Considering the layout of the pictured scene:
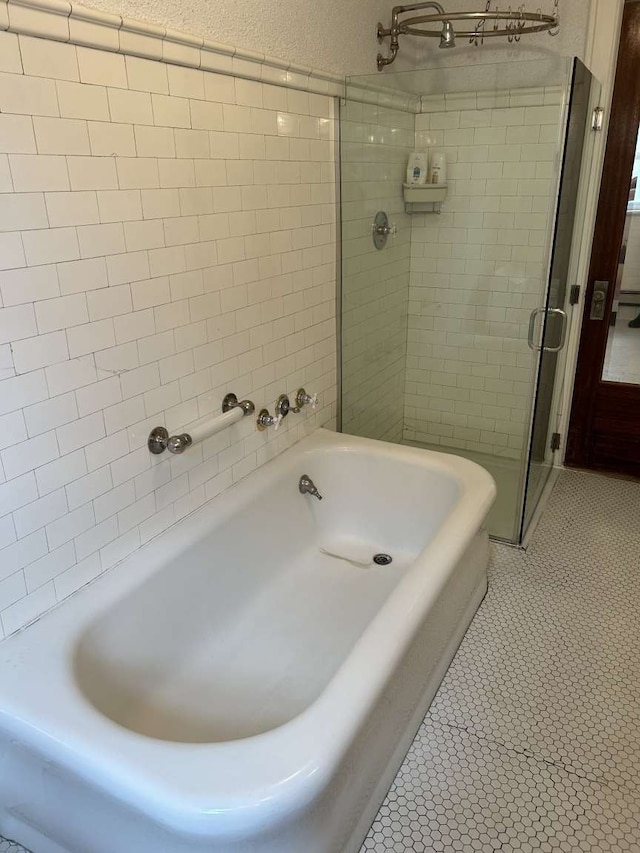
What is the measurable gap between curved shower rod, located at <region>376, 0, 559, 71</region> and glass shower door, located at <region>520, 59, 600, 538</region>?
0.33 meters

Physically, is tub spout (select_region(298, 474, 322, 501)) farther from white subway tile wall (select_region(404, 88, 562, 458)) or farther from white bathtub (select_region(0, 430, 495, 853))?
white subway tile wall (select_region(404, 88, 562, 458))

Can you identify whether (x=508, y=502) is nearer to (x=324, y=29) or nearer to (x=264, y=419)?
(x=264, y=419)

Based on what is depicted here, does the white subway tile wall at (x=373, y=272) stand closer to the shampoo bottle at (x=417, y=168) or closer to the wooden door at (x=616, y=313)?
the shampoo bottle at (x=417, y=168)

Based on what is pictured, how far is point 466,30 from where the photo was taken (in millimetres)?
3012

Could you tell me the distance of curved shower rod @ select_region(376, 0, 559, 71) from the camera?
8.57ft

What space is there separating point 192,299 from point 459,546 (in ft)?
3.49

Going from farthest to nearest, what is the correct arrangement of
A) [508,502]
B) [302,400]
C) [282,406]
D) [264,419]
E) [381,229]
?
1. [381,229]
2. [508,502]
3. [302,400]
4. [282,406]
5. [264,419]

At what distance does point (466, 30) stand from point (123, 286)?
2.34 metres

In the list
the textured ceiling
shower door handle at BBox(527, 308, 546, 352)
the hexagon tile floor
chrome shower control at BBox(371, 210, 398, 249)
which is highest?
the textured ceiling

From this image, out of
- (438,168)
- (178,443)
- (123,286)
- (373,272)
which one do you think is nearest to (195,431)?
(178,443)

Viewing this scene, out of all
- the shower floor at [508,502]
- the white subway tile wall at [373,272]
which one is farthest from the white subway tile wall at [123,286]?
the shower floor at [508,502]

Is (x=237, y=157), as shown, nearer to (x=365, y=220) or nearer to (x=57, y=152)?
(x=57, y=152)

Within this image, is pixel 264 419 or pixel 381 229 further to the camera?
pixel 381 229

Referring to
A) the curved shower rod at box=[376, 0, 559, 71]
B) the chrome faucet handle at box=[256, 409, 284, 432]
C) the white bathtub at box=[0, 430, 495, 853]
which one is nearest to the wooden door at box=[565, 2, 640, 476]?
the curved shower rod at box=[376, 0, 559, 71]
